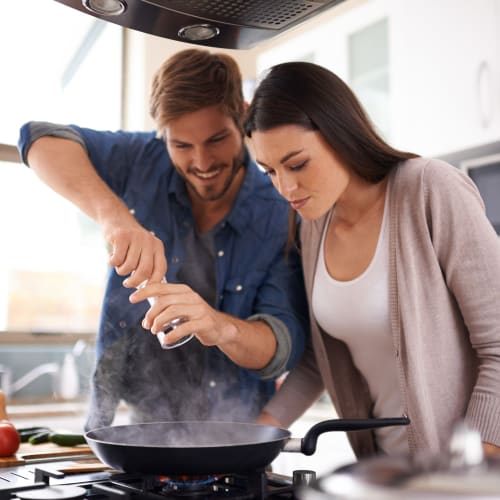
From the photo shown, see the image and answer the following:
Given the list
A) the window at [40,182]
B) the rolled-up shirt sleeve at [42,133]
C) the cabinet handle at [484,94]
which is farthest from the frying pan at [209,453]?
the window at [40,182]

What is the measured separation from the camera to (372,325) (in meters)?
1.24

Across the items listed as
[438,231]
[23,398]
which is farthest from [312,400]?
[23,398]

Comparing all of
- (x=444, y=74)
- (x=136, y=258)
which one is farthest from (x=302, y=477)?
(x=444, y=74)

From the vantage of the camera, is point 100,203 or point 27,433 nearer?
point 100,203

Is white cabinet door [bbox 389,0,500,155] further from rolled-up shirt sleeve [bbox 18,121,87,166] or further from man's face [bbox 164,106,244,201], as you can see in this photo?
rolled-up shirt sleeve [bbox 18,121,87,166]

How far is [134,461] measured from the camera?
846mm

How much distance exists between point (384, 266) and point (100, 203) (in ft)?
1.84

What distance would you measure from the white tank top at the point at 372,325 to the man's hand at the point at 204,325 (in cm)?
13

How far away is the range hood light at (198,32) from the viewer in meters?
1.08

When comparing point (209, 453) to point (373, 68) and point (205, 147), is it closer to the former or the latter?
point (205, 147)

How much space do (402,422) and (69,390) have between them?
210cm

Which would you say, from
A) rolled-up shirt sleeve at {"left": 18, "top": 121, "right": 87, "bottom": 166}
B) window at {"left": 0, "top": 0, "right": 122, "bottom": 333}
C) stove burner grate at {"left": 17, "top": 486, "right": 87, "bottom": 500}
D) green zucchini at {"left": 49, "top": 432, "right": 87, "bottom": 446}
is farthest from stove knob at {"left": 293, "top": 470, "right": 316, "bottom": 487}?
window at {"left": 0, "top": 0, "right": 122, "bottom": 333}

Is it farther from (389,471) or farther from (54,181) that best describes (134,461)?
(54,181)

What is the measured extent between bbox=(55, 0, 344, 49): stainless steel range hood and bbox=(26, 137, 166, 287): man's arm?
34 centimetres
